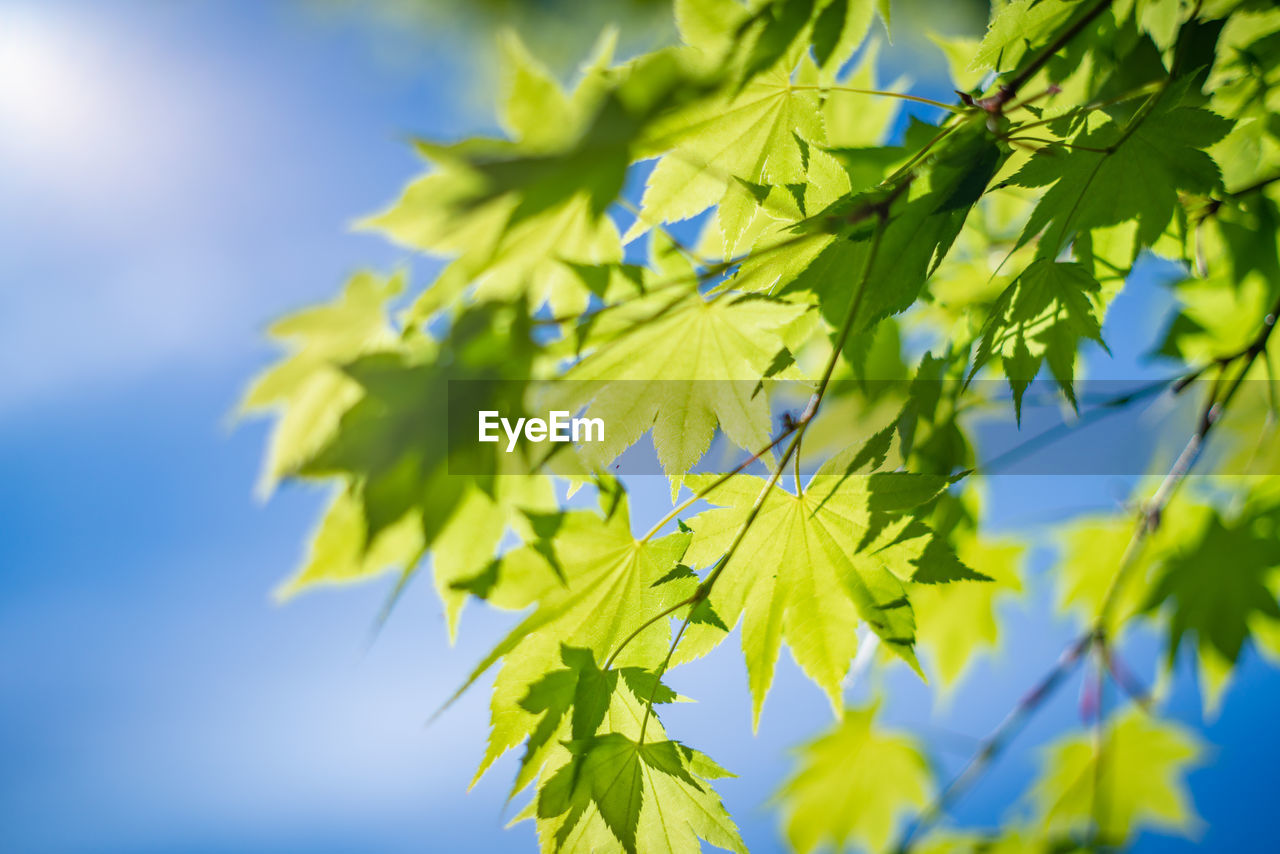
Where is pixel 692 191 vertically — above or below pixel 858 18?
below

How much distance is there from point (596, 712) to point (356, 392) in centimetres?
35

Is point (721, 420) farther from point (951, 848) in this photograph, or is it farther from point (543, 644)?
point (951, 848)

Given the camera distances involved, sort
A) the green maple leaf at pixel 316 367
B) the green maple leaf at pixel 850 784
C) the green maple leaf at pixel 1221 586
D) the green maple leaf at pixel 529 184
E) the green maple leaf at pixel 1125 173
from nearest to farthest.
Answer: the green maple leaf at pixel 529 184
the green maple leaf at pixel 316 367
the green maple leaf at pixel 1125 173
the green maple leaf at pixel 1221 586
the green maple leaf at pixel 850 784

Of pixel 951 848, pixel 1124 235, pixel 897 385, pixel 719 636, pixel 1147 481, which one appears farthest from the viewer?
pixel 1147 481

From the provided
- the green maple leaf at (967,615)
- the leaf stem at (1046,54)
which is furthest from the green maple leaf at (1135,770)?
the leaf stem at (1046,54)

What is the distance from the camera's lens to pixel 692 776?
0.68 m

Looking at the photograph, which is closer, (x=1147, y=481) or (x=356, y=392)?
(x=356, y=392)

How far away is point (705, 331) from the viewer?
706 mm

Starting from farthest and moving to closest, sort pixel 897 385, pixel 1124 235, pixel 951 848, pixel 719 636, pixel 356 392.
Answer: pixel 951 848 < pixel 897 385 < pixel 1124 235 < pixel 719 636 < pixel 356 392

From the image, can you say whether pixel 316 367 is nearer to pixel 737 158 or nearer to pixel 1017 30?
pixel 737 158

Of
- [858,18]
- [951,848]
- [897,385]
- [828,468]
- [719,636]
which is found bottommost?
[951,848]

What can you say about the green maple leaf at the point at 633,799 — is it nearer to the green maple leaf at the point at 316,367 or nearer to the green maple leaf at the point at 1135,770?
the green maple leaf at the point at 316,367

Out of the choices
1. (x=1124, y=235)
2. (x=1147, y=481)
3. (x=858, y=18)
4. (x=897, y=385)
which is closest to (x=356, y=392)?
(x=858, y=18)

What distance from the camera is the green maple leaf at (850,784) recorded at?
1509 millimetres
